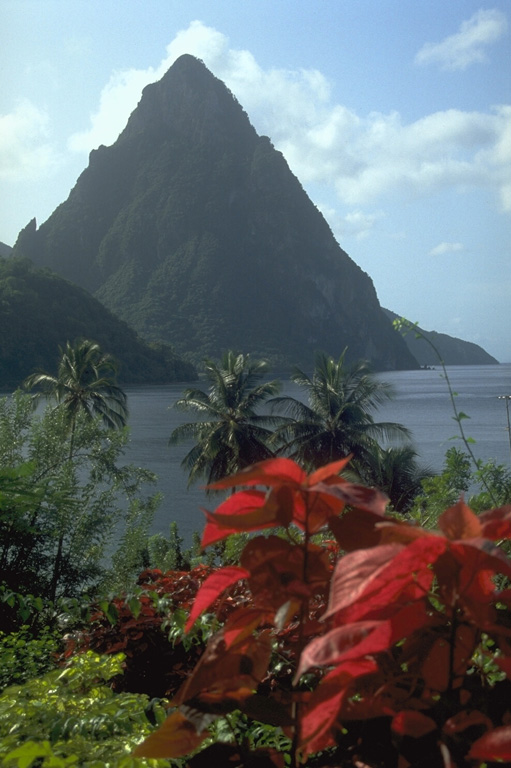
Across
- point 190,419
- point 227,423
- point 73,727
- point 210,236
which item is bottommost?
point 190,419

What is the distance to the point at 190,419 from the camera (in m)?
82.6

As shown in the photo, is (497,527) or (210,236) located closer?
(497,527)

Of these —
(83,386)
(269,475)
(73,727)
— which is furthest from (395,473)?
(269,475)

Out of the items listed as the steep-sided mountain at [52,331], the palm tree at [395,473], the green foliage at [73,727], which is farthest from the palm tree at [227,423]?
the steep-sided mountain at [52,331]

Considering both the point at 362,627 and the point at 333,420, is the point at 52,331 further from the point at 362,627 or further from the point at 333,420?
the point at 362,627

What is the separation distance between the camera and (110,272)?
163375 millimetres

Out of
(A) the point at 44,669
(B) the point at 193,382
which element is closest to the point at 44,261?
(B) the point at 193,382

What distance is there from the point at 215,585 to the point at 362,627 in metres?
0.25

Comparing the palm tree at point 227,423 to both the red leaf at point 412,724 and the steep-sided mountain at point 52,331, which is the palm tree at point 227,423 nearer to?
the red leaf at point 412,724

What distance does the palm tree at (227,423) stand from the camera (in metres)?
26.7

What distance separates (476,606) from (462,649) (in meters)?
0.11

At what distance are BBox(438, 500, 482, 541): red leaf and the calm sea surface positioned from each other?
984 inches

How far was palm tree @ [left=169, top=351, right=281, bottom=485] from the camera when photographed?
87.6 feet

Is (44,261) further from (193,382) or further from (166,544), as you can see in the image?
(166,544)
